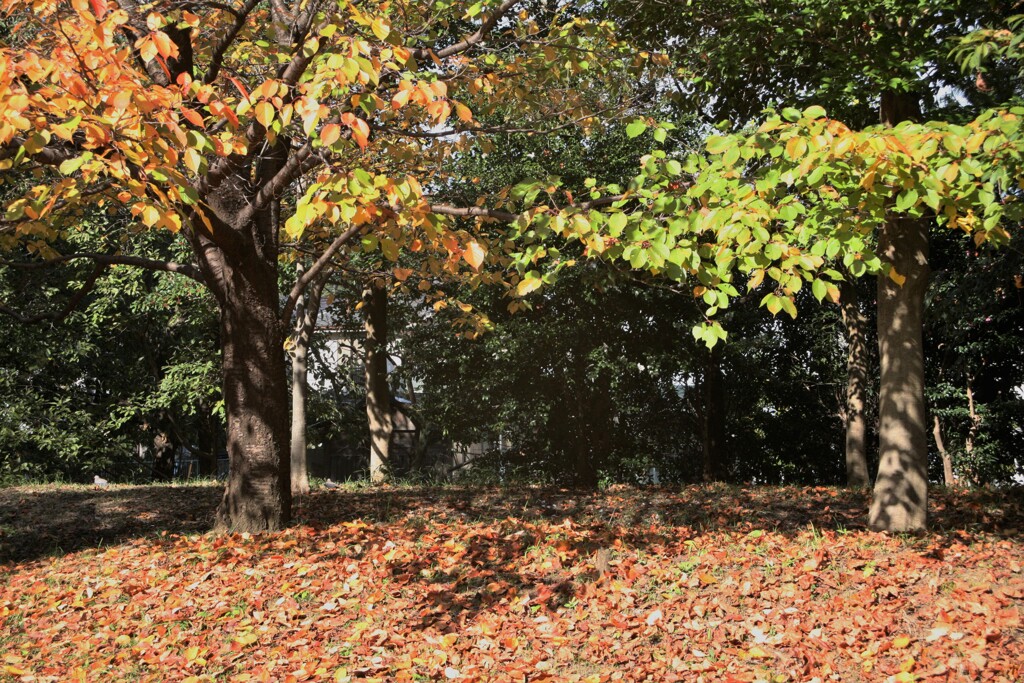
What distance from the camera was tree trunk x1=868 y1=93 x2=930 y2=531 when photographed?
749 cm

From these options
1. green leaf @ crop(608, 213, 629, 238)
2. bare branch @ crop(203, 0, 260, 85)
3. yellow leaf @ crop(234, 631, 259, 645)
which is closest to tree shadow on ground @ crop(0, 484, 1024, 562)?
yellow leaf @ crop(234, 631, 259, 645)

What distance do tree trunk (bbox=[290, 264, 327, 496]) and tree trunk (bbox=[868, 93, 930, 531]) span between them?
689 cm

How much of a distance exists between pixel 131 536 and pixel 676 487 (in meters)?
6.20

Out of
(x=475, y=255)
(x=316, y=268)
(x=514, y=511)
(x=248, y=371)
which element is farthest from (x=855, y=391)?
(x=475, y=255)

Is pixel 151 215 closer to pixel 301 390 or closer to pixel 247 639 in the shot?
pixel 247 639

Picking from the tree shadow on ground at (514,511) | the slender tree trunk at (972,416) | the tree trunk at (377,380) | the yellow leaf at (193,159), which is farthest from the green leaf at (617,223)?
the slender tree trunk at (972,416)

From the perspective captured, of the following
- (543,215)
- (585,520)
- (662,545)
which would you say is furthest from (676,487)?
(543,215)

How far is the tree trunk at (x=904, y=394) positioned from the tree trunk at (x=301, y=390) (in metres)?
6.89

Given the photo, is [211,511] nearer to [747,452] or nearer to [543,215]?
Answer: [543,215]

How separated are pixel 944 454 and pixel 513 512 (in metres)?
8.61

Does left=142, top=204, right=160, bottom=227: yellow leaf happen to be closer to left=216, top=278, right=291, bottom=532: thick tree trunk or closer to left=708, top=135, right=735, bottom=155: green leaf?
left=708, top=135, right=735, bottom=155: green leaf

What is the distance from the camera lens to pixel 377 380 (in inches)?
574

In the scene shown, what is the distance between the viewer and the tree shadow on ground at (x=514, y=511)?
7742 millimetres

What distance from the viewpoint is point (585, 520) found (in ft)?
26.4
